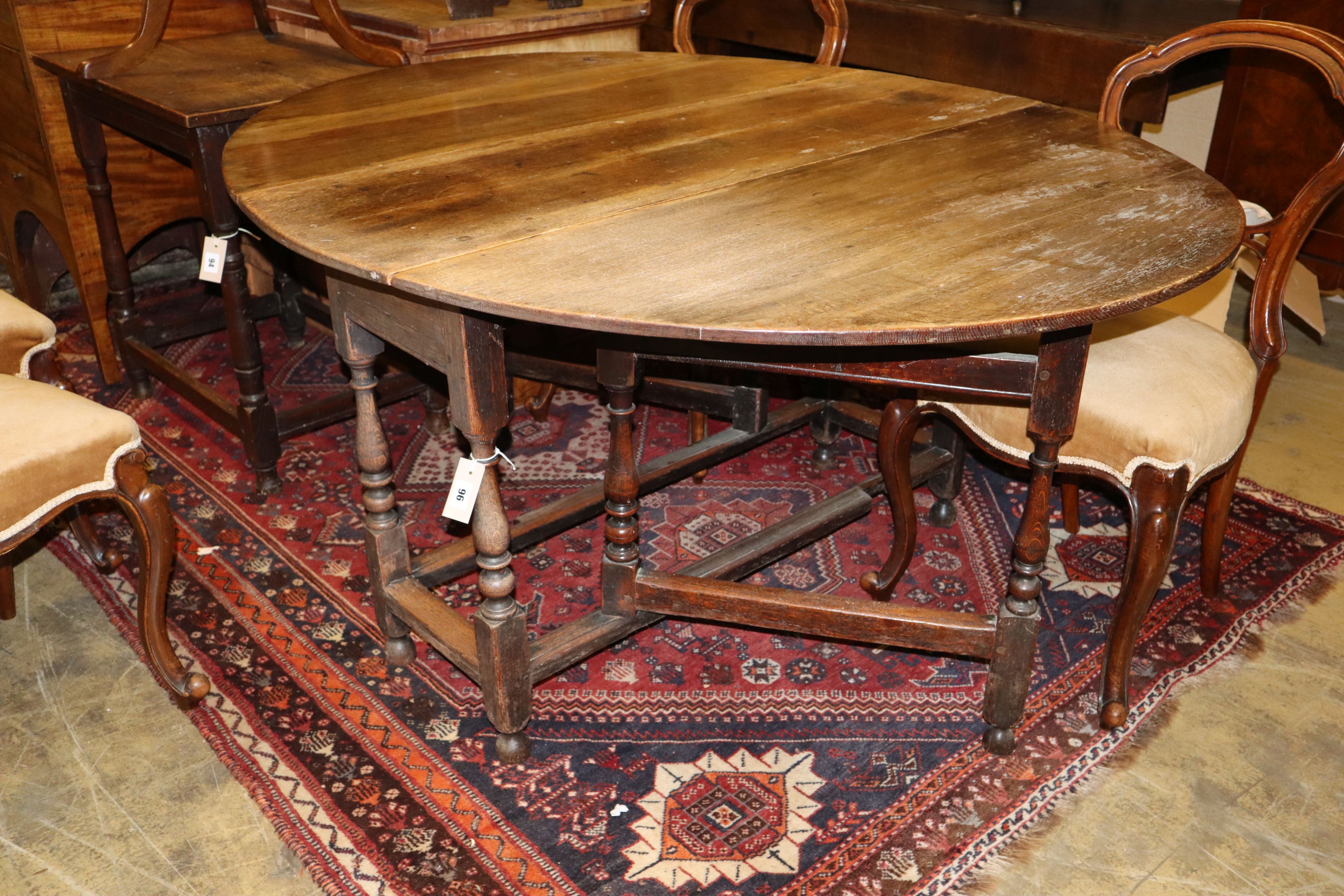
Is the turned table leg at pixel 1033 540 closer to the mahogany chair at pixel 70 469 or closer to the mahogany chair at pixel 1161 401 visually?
the mahogany chair at pixel 1161 401

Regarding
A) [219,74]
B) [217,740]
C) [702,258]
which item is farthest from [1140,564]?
[219,74]

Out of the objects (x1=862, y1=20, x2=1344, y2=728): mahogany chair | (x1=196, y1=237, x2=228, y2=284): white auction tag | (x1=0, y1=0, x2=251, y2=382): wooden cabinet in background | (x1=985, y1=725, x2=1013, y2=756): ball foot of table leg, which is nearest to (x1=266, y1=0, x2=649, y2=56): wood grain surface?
(x1=0, y1=0, x2=251, y2=382): wooden cabinet in background

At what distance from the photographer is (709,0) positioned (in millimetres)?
4035

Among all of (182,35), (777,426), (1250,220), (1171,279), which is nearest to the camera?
(1171,279)

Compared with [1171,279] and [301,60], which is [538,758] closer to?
[1171,279]

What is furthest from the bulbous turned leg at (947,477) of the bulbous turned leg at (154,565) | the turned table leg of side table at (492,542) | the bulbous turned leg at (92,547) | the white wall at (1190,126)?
the white wall at (1190,126)

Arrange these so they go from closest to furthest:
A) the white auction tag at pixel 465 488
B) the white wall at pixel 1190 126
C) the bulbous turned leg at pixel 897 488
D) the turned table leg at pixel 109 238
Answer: the white auction tag at pixel 465 488
the bulbous turned leg at pixel 897 488
the turned table leg at pixel 109 238
the white wall at pixel 1190 126

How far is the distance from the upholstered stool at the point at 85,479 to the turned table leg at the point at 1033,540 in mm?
1424

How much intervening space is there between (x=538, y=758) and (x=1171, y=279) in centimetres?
130

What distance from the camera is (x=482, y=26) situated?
2.75 metres

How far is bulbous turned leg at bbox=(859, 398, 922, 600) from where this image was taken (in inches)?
88.0

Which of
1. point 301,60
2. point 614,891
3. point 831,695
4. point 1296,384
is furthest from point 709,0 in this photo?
point 614,891

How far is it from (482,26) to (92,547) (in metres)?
1.50

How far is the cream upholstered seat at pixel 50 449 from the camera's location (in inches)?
70.7
